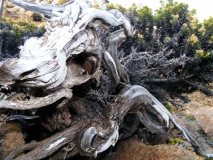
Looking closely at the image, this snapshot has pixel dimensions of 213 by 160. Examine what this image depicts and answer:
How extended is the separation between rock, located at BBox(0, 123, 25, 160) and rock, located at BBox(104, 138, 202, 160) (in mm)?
1746

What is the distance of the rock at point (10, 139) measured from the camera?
3924 mm

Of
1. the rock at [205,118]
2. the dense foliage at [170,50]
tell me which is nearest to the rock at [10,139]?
the dense foliage at [170,50]

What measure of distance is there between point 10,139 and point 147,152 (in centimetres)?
234

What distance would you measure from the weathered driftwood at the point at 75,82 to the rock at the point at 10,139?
32cm

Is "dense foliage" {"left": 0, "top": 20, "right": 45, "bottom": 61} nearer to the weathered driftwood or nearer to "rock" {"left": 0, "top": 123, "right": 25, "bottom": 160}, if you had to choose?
the weathered driftwood

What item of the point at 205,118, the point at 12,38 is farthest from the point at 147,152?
the point at 205,118

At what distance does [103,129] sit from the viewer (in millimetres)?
4160

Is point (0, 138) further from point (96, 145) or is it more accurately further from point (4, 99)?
point (96, 145)

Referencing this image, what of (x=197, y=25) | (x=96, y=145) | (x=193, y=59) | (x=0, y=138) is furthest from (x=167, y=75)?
(x=0, y=138)

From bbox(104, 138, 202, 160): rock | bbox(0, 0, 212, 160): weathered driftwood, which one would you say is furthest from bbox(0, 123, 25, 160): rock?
bbox(104, 138, 202, 160): rock

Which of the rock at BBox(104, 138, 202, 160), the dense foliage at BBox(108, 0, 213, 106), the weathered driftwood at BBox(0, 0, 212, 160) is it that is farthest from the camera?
the dense foliage at BBox(108, 0, 213, 106)

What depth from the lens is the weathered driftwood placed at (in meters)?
3.22

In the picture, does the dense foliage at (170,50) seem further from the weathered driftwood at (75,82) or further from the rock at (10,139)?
the rock at (10,139)

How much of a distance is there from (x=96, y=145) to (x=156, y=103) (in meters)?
1.49
